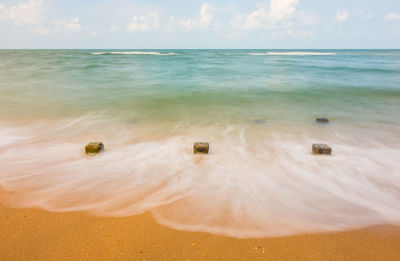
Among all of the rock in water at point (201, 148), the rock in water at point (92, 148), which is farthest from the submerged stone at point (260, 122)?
the rock in water at point (92, 148)

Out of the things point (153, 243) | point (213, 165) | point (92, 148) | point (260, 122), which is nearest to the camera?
point (153, 243)

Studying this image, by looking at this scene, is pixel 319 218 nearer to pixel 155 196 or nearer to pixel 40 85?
pixel 155 196

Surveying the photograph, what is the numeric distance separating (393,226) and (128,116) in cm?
649

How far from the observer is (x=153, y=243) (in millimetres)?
2127

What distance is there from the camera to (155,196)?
9.54 feet

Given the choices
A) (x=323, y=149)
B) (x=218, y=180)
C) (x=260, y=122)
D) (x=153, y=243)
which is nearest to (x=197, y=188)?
(x=218, y=180)

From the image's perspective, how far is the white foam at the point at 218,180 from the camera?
2.56m

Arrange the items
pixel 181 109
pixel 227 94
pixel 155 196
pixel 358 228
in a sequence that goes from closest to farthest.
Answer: pixel 358 228
pixel 155 196
pixel 181 109
pixel 227 94

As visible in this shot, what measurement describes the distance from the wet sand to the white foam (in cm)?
15

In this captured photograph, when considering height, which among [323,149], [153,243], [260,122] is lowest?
[153,243]

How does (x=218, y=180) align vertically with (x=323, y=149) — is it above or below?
below

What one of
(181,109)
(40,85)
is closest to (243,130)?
(181,109)

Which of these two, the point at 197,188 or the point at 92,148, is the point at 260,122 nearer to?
the point at 197,188

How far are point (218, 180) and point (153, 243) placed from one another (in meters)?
1.42
